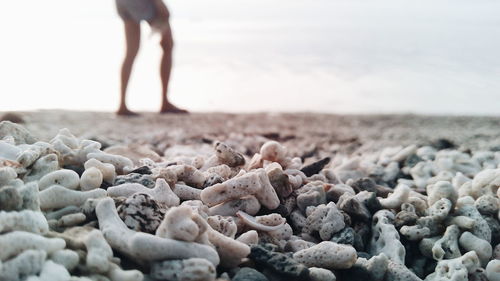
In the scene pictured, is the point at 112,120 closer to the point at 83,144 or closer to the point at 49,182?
the point at 83,144

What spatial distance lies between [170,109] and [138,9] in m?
0.99

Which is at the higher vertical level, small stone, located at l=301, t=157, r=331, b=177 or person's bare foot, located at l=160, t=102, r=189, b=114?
small stone, located at l=301, t=157, r=331, b=177

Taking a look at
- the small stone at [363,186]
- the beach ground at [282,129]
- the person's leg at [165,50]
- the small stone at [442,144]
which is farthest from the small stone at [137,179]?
the person's leg at [165,50]

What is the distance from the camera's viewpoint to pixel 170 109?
6.06m

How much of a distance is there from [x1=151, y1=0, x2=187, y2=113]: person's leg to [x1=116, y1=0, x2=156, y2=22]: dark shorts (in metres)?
0.05

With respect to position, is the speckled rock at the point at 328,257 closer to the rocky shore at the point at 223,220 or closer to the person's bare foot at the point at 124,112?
the rocky shore at the point at 223,220

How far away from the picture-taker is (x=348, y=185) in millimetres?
2686

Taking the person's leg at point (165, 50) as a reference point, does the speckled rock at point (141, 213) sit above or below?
below

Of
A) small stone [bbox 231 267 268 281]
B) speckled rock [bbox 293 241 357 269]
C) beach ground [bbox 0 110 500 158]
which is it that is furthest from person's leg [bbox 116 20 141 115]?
small stone [bbox 231 267 268 281]

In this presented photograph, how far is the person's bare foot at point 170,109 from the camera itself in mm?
6027

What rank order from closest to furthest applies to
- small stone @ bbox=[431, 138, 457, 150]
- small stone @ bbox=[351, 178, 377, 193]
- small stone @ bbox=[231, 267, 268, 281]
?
small stone @ bbox=[231, 267, 268, 281], small stone @ bbox=[351, 178, 377, 193], small stone @ bbox=[431, 138, 457, 150]

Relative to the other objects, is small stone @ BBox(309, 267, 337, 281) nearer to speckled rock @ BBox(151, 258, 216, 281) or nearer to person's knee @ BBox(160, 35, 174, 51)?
speckled rock @ BBox(151, 258, 216, 281)

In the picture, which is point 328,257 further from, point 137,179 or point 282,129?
point 282,129

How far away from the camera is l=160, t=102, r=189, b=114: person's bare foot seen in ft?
19.8
